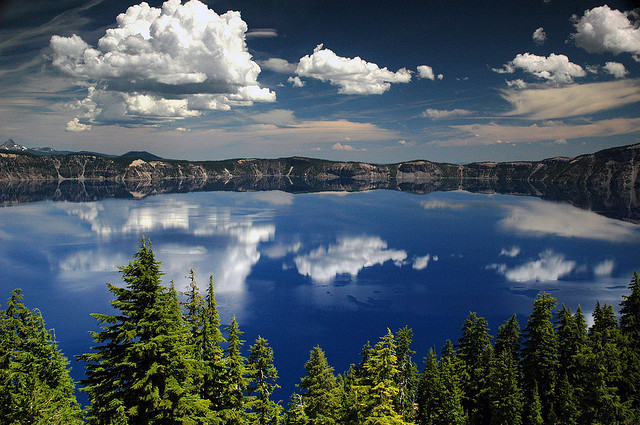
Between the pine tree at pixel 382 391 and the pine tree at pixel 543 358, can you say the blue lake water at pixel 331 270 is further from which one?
the pine tree at pixel 382 391

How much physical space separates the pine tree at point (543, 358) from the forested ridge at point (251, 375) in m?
0.11

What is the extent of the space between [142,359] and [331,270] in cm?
8355

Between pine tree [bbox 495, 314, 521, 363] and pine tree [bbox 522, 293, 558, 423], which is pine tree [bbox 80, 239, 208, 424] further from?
pine tree [bbox 495, 314, 521, 363]

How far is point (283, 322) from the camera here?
65.3 metres

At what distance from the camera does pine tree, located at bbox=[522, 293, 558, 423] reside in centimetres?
3369

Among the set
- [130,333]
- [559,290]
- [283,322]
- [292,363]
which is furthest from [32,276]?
[559,290]

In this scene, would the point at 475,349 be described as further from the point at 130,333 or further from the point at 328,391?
the point at 130,333

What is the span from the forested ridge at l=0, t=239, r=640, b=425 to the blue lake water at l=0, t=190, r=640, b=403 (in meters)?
19.2

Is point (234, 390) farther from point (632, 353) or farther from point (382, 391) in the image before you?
point (632, 353)

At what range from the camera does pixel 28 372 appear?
Answer: 839 inches

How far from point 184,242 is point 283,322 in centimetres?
7291

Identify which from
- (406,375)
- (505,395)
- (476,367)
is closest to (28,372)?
(406,375)

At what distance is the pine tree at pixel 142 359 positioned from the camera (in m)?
14.2

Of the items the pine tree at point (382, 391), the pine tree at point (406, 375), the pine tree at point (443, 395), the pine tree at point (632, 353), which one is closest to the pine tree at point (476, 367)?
the pine tree at point (443, 395)
